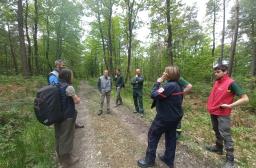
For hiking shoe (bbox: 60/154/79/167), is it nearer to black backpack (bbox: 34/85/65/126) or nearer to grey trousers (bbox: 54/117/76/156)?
grey trousers (bbox: 54/117/76/156)

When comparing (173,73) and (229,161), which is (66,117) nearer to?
(173,73)

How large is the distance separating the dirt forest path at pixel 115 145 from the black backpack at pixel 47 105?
1365mm

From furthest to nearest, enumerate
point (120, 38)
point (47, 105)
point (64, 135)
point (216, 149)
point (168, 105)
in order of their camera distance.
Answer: point (120, 38)
point (216, 149)
point (64, 135)
point (47, 105)
point (168, 105)

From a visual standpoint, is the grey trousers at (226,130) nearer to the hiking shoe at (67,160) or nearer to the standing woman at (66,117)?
the standing woman at (66,117)

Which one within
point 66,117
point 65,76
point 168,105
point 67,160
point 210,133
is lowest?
point 210,133

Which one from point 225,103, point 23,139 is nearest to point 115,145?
point 23,139

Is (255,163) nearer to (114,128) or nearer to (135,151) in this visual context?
(135,151)

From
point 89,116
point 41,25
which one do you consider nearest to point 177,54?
point 89,116

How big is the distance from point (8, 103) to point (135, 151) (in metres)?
6.81

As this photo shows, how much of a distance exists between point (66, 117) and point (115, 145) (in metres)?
1.97

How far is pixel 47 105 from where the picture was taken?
14.0 ft

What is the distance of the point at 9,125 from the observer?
7.03 m

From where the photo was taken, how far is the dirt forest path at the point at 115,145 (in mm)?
4918

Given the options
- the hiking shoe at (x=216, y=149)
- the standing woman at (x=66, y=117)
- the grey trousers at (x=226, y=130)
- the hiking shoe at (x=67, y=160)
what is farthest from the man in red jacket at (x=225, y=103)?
the hiking shoe at (x=67, y=160)
